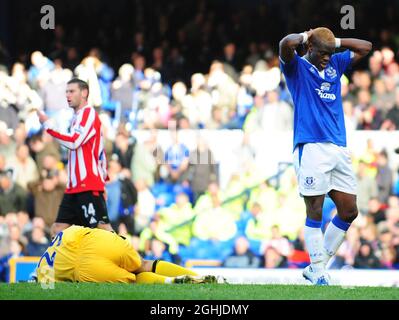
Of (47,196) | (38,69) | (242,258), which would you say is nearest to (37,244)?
(47,196)

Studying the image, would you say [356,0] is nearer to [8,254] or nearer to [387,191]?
[387,191]

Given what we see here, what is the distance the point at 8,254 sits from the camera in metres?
15.6

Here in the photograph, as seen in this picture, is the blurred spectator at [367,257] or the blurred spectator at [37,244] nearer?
the blurred spectator at [367,257]

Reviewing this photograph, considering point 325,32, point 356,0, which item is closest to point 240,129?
point 356,0

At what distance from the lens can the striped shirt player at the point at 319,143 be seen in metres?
8.93

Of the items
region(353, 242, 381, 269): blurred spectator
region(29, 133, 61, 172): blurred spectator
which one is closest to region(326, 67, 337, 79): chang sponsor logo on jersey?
region(353, 242, 381, 269): blurred spectator

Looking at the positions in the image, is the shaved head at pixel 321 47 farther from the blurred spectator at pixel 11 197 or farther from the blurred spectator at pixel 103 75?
the blurred spectator at pixel 103 75

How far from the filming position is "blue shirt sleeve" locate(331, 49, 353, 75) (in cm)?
922

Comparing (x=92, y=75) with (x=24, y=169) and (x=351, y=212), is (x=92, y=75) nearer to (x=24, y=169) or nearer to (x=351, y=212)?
(x=24, y=169)

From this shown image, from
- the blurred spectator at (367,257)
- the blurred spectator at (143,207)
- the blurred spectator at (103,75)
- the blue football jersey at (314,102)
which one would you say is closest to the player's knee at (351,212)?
the blue football jersey at (314,102)

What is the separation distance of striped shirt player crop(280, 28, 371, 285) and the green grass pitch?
25.7 inches

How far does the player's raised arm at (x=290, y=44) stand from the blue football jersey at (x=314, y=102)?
0.34 feet

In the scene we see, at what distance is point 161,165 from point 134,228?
1.21m

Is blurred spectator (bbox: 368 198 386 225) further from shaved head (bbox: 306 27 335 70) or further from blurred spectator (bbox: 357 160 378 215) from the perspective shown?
shaved head (bbox: 306 27 335 70)
